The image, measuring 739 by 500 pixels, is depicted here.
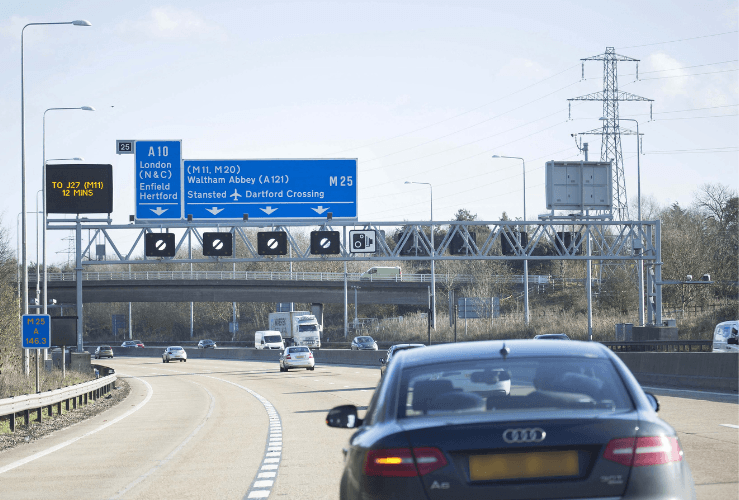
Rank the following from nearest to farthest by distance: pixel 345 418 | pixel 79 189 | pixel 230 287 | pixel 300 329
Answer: pixel 345 418 → pixel 79 189 → pixel 300 329 → pixel 230 287

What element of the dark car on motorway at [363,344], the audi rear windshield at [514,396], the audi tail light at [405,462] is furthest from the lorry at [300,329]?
the audi tail light at [405,462]

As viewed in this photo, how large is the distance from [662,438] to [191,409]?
21995mm

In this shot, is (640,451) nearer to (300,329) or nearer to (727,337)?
(727,337)

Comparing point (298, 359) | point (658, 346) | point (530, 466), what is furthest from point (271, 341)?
point (530, 466)

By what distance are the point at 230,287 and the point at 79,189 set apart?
50.8 m

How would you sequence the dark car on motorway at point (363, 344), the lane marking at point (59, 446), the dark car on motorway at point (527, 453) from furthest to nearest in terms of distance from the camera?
1. the dark car on motorway at point (363, 344)
2. the lane marking at point (59, 446)
3. the dark car on motorway at point (527, 453)

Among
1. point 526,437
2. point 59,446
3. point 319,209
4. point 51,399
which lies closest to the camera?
point 526,437

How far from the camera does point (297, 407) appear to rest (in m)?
24.1

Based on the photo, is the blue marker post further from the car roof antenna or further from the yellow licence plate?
the yellow licence plate

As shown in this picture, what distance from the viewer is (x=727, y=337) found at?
29500 mm

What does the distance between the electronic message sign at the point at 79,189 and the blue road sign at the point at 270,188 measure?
126 inches

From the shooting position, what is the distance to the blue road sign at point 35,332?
2594cm

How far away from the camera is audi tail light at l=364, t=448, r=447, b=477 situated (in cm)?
473

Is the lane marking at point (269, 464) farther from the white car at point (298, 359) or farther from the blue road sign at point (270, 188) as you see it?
the white car at point (298, 359)
